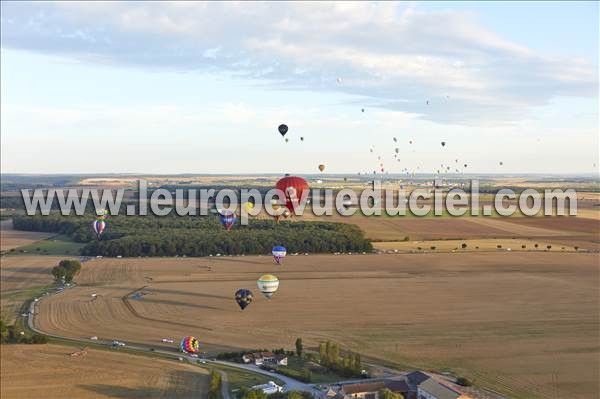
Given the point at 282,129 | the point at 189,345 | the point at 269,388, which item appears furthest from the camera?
the point at 282,129

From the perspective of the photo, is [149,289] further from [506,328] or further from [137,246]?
[506,328]

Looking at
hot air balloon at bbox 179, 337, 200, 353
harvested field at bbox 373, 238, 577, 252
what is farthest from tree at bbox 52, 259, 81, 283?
harvested field at bbox 373, 238, 577, 252

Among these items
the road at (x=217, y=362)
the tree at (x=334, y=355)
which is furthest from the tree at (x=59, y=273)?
the tree at (x=334, y=355)

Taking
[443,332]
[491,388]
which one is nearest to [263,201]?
[443,332]

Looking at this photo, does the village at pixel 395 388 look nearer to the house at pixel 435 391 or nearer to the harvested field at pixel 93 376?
the house at pixel 435 391

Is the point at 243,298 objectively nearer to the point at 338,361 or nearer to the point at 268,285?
the point at 268,285

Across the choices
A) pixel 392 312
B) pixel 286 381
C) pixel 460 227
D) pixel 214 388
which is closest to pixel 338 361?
pixel 286 381
